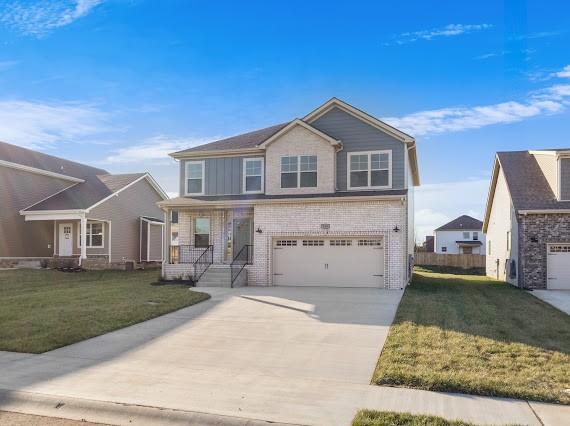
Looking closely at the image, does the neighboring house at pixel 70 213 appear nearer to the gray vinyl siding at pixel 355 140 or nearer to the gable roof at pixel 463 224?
Result: the gray vinyl siding at pixel 355 140

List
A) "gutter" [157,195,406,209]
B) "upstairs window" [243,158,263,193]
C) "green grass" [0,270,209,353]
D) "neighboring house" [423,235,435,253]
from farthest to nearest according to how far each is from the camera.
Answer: "neighboring house" [423,235,435,253] → "upstairs window" [243,158,263,193] → "gutter" [157,195,406,209] → "green grass" [0,270,209,353]

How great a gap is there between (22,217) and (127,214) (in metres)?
5.71

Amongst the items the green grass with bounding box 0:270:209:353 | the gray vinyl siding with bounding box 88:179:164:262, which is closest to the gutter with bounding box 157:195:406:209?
the green grass with bounding box 0:270:209:353

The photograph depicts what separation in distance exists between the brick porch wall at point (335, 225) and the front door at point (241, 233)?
1.19 m

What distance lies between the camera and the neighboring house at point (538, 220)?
65.0 feet

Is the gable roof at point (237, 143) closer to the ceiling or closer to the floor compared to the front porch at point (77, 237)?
closer to the ceiling

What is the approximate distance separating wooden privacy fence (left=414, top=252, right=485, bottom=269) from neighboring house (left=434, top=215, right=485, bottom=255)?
2167cm

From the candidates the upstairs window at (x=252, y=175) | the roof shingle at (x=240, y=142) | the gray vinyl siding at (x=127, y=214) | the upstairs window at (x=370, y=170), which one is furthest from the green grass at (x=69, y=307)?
the upstairs window at (x=370, y=170)

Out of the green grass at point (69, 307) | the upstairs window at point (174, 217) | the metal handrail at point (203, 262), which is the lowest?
the green grass at point (69, 307)

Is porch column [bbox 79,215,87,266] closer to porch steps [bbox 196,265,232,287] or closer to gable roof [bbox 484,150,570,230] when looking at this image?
porch steps [bbox 196,265,232,287]

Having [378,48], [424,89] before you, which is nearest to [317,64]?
[378,48]

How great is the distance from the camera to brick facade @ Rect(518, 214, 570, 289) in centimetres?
1980

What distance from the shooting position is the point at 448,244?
60.2 metres

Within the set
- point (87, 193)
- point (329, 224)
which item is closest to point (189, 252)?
point (329, 224)
